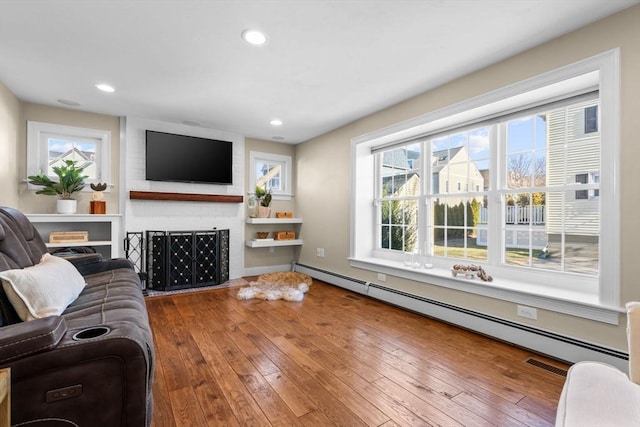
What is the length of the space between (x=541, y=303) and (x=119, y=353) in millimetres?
2635

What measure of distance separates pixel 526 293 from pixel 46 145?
17.5ft

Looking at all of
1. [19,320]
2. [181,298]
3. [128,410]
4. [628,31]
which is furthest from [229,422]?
[628,31]

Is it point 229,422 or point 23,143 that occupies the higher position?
point 23,143

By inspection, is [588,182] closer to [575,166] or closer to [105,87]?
[575,166]

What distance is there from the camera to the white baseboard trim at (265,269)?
499 cm

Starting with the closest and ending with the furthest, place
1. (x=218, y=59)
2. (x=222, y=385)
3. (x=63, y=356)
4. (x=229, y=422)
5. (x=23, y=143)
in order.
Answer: (x=63, y=356) < (x=229, y=422) < (x=222, y=385) < (x=218, y=59) < (x=23, y=143)

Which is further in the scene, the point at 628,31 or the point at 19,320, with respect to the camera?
the point at 628,31

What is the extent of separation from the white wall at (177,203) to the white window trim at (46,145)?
7.5 inches

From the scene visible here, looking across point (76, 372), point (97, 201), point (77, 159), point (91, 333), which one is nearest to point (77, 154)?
point (77, 159)

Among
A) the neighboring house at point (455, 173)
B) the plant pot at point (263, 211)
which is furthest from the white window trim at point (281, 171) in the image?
the neighboring house at point (455, 173)

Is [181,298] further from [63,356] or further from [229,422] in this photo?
[63,356]

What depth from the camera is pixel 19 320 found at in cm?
133

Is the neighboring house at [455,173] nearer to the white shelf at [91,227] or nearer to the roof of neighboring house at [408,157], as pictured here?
the roof of neighboring house at [408,157]

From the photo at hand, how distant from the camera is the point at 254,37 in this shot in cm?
220
